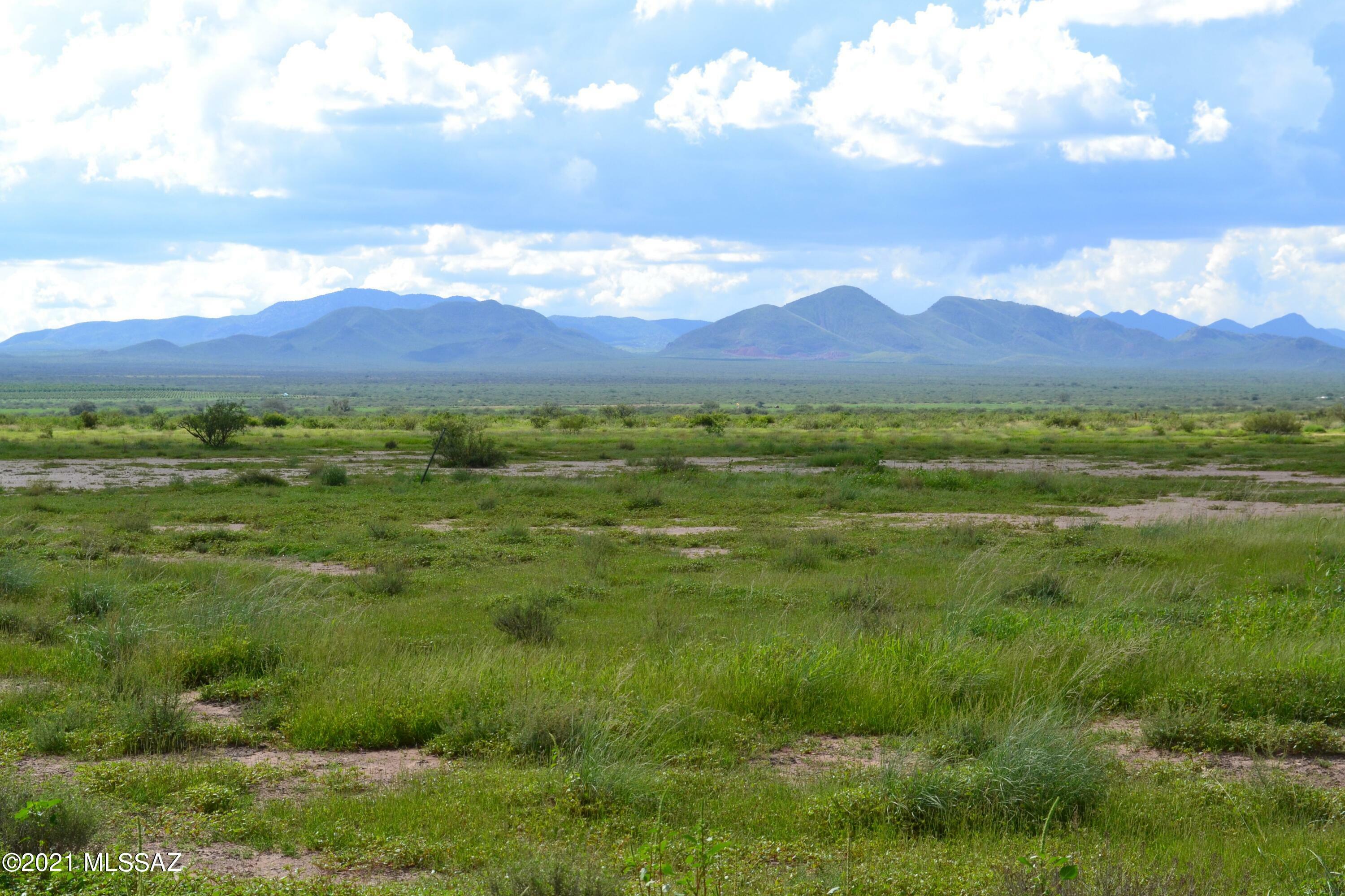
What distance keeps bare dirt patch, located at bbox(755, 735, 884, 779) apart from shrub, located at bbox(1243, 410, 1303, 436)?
63.5 meters

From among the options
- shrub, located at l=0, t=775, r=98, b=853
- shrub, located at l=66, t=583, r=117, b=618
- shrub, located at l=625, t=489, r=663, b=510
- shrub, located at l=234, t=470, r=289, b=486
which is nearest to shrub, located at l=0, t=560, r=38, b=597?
shrub, located at l=66, t=583, r=117, b=618

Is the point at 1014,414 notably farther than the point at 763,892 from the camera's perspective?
Yes

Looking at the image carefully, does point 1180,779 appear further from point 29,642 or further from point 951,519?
point 951,519

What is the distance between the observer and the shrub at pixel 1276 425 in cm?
6247

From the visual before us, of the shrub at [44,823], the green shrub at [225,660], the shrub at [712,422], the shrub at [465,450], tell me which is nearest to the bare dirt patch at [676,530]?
the green shrub at [225,660]

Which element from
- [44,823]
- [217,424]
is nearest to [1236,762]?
[44,823]

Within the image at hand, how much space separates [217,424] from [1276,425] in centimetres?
6315

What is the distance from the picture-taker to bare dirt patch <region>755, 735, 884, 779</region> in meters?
7.38

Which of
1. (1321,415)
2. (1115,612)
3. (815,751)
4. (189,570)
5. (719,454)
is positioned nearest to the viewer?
(815,751)

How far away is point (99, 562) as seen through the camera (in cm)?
1670

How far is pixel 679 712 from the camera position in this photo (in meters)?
8.11

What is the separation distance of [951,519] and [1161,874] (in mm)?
19846

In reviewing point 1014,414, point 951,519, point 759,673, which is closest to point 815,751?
point 759,673

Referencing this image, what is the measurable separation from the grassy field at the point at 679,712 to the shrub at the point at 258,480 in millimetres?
10763
